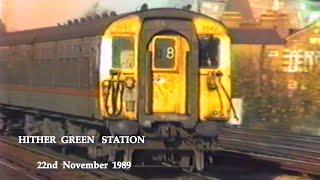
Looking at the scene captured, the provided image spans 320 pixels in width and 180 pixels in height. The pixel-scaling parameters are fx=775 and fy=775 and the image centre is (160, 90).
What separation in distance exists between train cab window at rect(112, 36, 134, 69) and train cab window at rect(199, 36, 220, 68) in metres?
1.19

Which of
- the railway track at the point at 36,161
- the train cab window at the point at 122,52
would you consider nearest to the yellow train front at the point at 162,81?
the train cab window at the point at 122,52

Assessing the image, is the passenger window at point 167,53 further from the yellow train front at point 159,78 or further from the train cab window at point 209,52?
the train cab window at point 209,52

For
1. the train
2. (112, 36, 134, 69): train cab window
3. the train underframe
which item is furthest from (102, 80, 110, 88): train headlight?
the train underframe

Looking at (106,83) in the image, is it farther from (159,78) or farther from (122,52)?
(159,78)

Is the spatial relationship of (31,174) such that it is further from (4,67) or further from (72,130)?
(4,67)

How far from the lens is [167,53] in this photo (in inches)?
508

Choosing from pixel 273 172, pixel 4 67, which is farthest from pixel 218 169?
pixel 4 67

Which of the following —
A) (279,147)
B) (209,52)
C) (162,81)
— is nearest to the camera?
(162,81)

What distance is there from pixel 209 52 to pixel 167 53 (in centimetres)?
80

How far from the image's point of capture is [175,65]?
1286cm

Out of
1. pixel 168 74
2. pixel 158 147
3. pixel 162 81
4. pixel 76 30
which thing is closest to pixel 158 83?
pixel 162 81

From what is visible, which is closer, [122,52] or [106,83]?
[106,83]

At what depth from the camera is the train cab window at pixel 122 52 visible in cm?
1280

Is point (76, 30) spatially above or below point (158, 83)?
above
